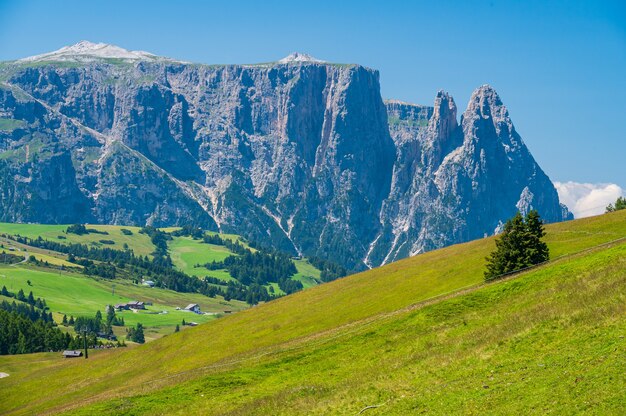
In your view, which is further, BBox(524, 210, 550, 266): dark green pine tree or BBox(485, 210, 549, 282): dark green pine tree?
BBox(524, 210, 550, 266): dark green pine tree

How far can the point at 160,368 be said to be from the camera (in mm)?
99312

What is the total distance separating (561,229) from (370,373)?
64.0 metres

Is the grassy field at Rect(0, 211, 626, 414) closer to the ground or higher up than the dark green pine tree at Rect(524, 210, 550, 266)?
closer to the ground

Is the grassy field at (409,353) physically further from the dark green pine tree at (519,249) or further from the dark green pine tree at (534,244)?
the dark green pine tree at (534,244)

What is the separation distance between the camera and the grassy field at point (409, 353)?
46.8 m

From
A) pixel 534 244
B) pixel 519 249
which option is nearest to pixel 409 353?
pixel 519 249

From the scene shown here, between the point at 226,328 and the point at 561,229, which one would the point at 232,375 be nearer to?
the point at 226,328

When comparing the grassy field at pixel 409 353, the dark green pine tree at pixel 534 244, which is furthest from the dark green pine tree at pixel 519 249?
the grassy field at pixel 409 353

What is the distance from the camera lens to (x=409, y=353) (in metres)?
64.7

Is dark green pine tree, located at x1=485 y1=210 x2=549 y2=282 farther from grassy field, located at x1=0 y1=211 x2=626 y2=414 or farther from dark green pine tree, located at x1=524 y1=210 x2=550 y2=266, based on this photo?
grassy field, located at x1=0 y1=211 x2=626 y2=414

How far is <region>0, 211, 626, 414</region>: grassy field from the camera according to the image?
46812 mm

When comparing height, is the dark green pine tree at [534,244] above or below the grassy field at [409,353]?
above

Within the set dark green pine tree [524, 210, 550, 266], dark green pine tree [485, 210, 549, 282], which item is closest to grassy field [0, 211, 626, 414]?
dark green pine tree [485, 210, 549, 282]

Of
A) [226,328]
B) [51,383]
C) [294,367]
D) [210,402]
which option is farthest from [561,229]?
[51,383]
